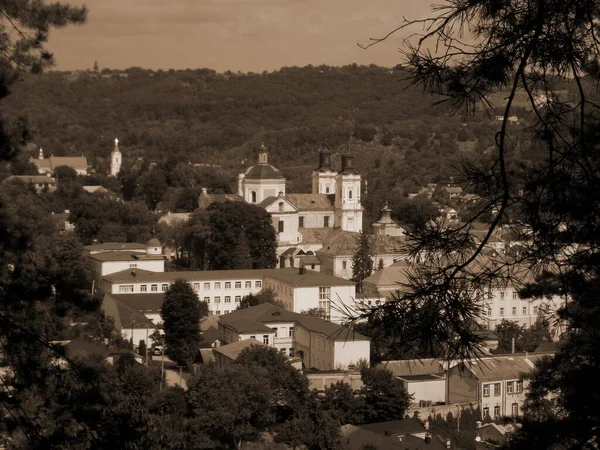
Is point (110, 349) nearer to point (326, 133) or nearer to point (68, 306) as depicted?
point (68, 306)

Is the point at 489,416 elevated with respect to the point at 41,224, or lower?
lower

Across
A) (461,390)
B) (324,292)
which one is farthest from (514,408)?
(324,292)

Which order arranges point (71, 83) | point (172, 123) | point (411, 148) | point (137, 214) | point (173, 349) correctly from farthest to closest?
point (71, 83)
point (172, 123)
point (411, 148)
point (137, 214)
point (173, 349)

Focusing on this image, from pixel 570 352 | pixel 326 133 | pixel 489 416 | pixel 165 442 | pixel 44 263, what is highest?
pixel 326 133

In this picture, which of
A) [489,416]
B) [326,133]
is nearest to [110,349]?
[489,416]

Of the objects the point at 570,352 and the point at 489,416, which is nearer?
the point at 570,352

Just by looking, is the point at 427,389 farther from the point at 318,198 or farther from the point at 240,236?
the point at 318,198

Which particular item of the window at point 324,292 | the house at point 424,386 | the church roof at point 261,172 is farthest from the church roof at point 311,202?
the house at point 424,386

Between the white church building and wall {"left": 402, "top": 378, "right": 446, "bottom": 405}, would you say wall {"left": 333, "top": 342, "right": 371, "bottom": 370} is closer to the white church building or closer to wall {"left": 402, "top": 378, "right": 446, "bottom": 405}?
wall {"left": 402, "top": 378, "right": 446, "bottom": 405}
